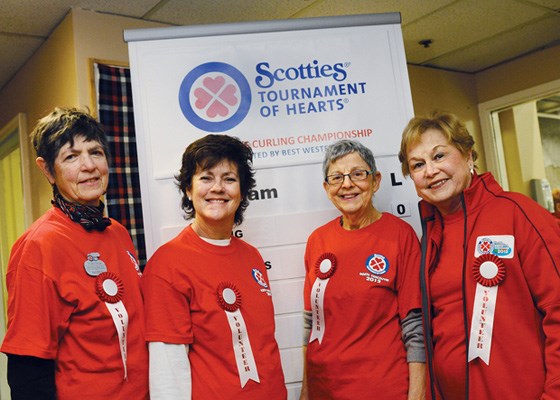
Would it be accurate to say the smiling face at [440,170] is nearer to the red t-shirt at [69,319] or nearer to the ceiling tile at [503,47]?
the red t-shirt at [69,319]

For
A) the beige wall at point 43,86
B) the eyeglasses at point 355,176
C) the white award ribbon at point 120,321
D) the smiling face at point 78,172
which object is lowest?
the white award ribbon at point 120,321

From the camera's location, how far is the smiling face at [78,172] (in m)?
1.61

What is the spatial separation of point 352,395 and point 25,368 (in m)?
0.93

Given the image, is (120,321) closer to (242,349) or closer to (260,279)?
(242,349)

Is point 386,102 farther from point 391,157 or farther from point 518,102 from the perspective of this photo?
point 518,102

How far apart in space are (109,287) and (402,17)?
9.48ft

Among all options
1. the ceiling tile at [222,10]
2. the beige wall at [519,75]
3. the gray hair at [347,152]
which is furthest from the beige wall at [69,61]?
the beige wall at [519,75]

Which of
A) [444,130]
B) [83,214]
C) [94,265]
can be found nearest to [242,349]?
[94,265]

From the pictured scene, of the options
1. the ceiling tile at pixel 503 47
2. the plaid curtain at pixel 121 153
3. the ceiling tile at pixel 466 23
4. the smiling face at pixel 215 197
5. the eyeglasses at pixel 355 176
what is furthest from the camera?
the ceiling tile at pixel 503 47

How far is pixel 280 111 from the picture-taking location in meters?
2.26

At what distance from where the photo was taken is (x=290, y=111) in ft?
7.42

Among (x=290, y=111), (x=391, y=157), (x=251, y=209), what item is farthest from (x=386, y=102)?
(x=251, y=209)

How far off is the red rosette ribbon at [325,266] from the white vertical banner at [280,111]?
0.28 metres

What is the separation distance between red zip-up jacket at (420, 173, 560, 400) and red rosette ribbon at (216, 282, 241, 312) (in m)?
0.61
